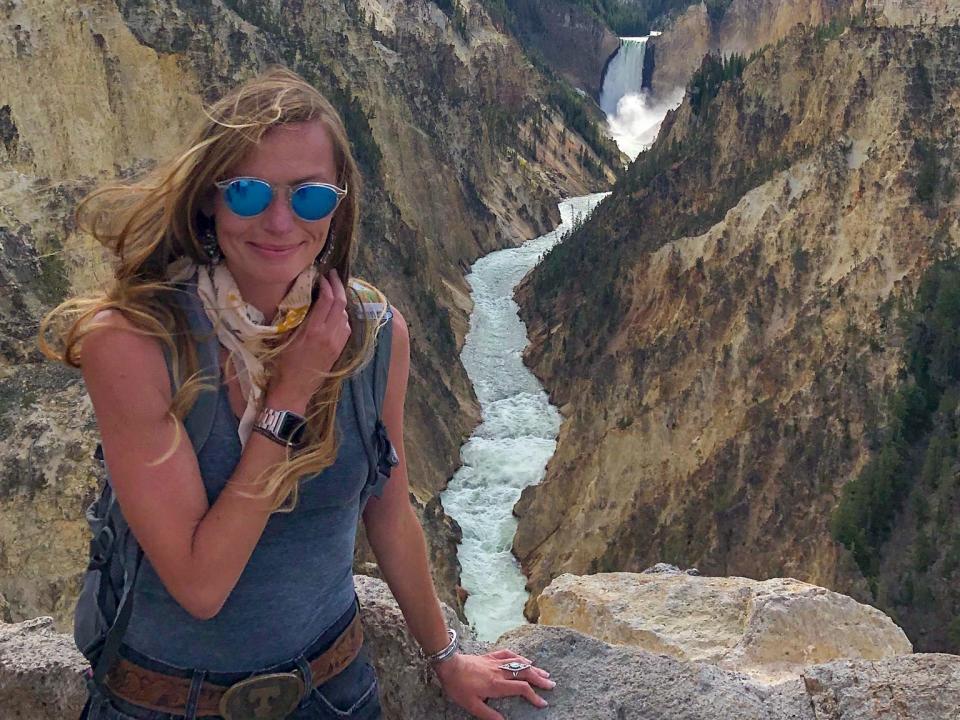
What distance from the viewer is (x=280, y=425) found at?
184cm

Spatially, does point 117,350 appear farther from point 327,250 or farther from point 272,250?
point 327,250

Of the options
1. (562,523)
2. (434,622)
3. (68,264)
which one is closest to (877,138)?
(562,523)

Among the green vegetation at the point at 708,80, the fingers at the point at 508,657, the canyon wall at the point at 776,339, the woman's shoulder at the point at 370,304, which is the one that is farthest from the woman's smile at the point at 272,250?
the green vegetation at the point at 708,80

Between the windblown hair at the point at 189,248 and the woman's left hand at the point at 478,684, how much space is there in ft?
2.99

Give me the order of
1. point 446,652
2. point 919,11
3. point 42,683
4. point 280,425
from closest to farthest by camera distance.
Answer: point 280,425, point 446,652, point 42,683, point 919,11

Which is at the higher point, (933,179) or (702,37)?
(702,37)

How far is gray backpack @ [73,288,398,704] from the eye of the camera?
184cm

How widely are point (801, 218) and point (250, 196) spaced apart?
17.1m

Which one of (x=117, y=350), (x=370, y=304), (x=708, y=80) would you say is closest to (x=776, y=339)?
(x=708, y=80)

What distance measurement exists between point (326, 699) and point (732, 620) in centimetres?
432

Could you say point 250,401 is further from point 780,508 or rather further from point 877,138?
point 877,138

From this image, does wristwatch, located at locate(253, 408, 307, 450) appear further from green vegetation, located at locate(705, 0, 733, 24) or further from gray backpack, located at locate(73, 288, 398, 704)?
green vegetation, located at locate(705, 0, 733, 24)

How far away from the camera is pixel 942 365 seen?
12648 millimetres

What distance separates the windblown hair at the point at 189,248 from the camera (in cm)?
179
